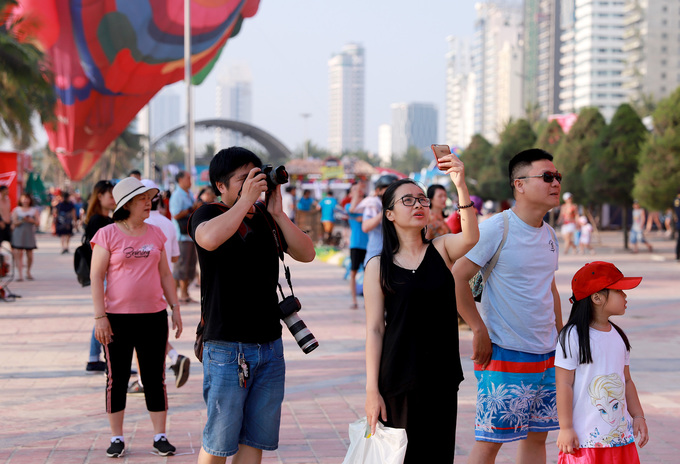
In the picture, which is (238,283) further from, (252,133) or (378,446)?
(252,133)

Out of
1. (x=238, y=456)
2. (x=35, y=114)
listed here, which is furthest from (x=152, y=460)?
(x=35, y=114)

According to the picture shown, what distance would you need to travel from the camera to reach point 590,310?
11.8 ft

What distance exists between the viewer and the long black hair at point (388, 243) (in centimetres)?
340

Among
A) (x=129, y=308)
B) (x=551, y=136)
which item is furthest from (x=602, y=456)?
(x=551, y=136)

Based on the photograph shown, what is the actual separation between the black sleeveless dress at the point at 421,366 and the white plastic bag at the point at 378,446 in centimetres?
11

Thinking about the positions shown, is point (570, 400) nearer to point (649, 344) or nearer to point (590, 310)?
point (590, 310)

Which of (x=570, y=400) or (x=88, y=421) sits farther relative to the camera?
(x=88, y=421)

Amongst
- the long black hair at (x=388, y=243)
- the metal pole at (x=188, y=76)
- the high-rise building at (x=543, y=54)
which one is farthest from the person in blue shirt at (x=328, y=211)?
the high-rise building at (x=543, y=54)

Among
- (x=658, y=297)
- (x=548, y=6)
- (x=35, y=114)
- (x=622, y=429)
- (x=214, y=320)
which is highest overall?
(x=548, y=6)

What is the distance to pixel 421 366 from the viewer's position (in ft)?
10.9

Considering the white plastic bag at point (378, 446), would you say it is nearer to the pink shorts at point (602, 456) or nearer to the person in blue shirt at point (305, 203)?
the pink shorts at point (602, 456)

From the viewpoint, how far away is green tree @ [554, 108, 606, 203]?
104ft

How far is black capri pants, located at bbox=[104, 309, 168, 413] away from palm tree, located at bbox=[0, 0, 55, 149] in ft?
52.5

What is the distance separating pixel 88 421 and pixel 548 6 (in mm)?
158146
